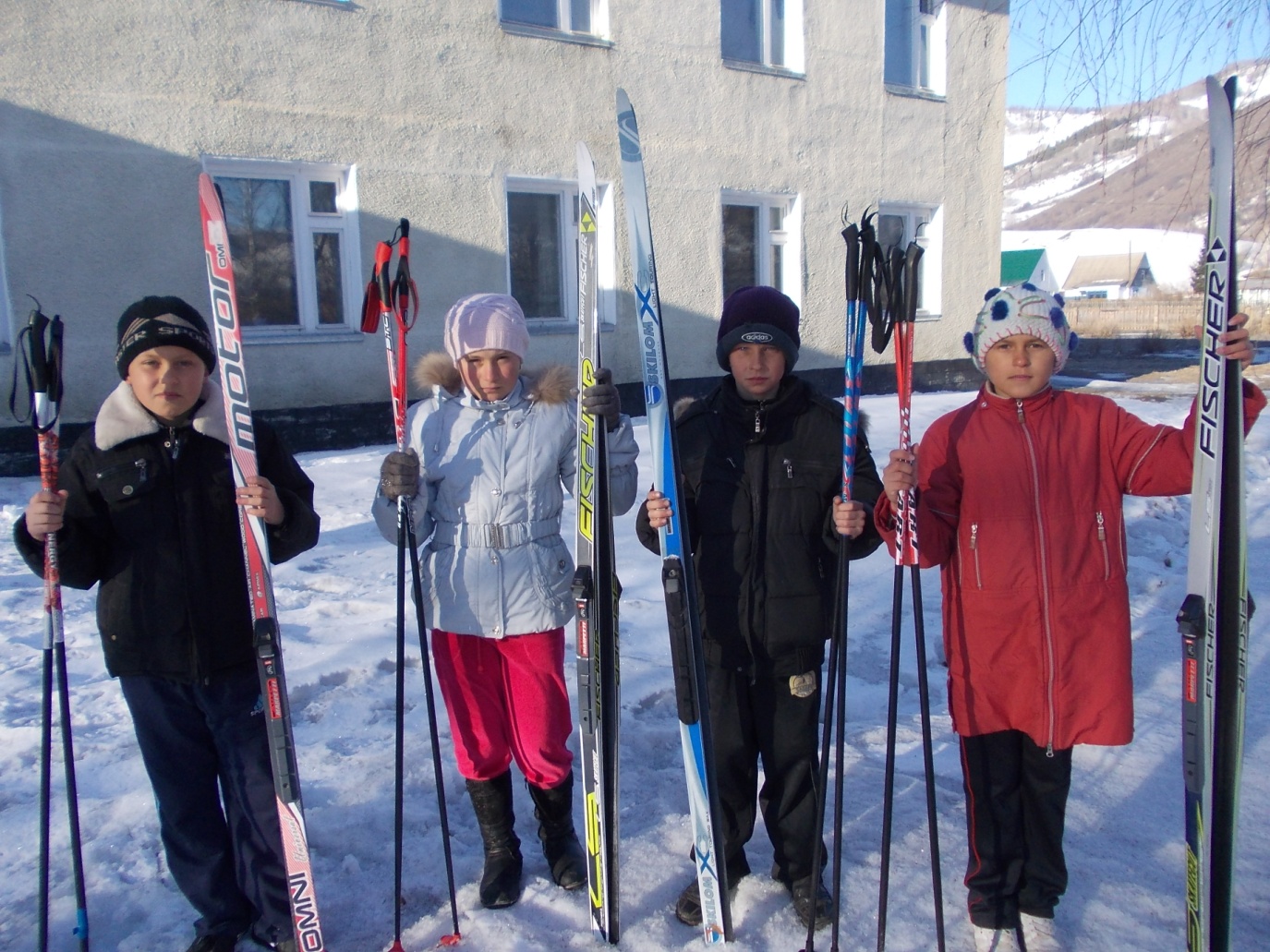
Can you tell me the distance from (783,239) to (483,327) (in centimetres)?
843

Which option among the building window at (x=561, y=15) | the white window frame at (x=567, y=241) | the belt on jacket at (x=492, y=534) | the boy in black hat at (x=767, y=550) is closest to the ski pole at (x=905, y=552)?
the boy in black hat at (x=767, y=550)

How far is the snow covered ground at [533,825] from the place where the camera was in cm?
242

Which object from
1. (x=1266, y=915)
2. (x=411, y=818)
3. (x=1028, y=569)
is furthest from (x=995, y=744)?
(x=411, y=818)

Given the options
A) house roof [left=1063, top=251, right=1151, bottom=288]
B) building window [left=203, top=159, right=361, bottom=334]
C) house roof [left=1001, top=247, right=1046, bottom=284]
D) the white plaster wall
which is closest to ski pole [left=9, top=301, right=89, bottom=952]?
the white plaster wall

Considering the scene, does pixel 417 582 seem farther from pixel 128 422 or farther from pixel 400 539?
pixel 128 422

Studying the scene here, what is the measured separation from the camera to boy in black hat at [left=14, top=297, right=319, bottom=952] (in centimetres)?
216

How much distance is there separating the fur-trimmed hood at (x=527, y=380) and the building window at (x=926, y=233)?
944 centimetres

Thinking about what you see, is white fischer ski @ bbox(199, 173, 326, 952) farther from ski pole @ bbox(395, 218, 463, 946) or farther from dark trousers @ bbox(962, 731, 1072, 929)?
dark trousers @ bbox(962, 731, 1072, 929)

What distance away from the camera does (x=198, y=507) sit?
87.9 inches

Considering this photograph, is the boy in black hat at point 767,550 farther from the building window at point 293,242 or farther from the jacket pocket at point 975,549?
the building window at point 293,242

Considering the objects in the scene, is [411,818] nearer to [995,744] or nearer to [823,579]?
[823,579]

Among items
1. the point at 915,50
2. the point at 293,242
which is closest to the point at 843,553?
the point at 293,242

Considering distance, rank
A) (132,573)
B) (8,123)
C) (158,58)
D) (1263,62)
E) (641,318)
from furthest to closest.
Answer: (158,58), (8,123), (1263,62), (641,318), (132,573)

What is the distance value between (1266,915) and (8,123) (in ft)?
26.3
